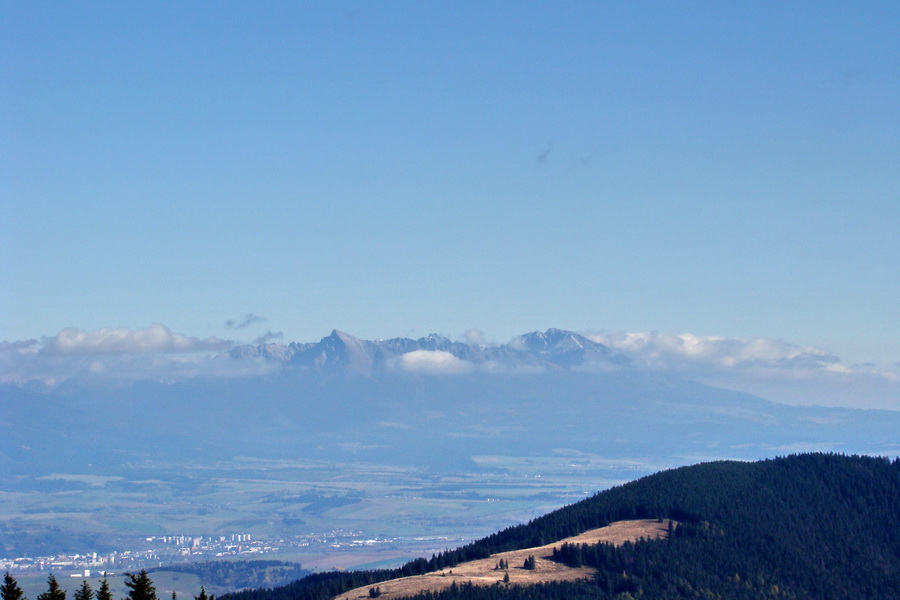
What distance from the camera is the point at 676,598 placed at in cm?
17500

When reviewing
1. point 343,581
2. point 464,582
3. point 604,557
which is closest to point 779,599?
point 604,557

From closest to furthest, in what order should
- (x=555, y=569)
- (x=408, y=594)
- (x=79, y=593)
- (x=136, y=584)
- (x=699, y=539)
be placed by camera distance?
(x=136, y=584)
(x=79, y=593)
(x=408, y=594)
(x=555, y=569)
(x=699, y=539)

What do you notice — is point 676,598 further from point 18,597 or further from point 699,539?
point 18,597

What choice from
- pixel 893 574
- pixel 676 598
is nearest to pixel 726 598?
pixel 676 598

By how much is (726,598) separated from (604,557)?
765 inches

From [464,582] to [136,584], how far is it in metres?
88.2

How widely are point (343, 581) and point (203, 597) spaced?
100 metres

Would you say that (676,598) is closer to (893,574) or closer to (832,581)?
(832,581)

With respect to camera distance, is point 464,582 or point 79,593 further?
point 464,582

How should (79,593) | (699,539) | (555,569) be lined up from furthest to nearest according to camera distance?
(699,539)
(555,569)
(79,593)

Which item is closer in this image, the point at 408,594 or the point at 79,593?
the point at 79,593

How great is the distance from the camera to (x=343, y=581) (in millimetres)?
194750

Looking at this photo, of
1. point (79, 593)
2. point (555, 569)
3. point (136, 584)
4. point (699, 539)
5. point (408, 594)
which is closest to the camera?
point (136, 584)

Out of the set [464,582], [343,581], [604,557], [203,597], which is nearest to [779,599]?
[604,557]
